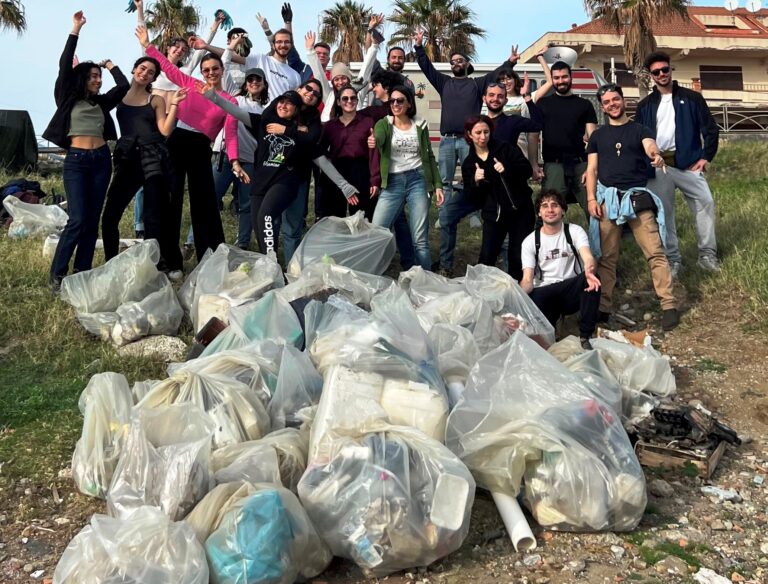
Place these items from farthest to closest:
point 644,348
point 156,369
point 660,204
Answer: point 660,204
point 156,369
point 644,348

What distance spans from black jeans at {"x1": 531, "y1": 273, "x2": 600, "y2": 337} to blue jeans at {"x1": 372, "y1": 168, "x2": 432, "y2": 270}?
1060 mm

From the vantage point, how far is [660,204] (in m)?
4.94

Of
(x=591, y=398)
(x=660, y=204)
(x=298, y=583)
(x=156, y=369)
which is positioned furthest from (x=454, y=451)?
(x=660, y=204)

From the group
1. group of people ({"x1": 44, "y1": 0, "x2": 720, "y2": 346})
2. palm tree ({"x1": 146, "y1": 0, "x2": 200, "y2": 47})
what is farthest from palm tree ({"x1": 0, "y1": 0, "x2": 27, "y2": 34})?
group of people ({"x1": 44, "y1": 0, "x2": 720, "y2": 346})

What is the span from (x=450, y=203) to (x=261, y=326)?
2.24 m

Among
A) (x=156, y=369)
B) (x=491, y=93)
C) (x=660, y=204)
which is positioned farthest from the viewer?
(x=491, y=93)

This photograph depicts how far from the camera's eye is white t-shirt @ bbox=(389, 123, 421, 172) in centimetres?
530

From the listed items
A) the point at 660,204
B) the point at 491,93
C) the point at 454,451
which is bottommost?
the point at 454,451

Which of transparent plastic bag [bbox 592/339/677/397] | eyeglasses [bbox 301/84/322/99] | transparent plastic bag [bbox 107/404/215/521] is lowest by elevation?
transparent plastic bag [bbox 592/339/677/397]

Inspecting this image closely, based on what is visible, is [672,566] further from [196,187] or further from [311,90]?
[196,187]

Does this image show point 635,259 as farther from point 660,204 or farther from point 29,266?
point 29,266

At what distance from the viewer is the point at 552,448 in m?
2.77

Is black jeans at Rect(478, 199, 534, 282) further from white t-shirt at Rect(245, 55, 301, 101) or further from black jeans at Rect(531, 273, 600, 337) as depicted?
white t-shirt at Rect(245, 55, 301, 101)

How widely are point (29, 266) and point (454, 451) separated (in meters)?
3.94
